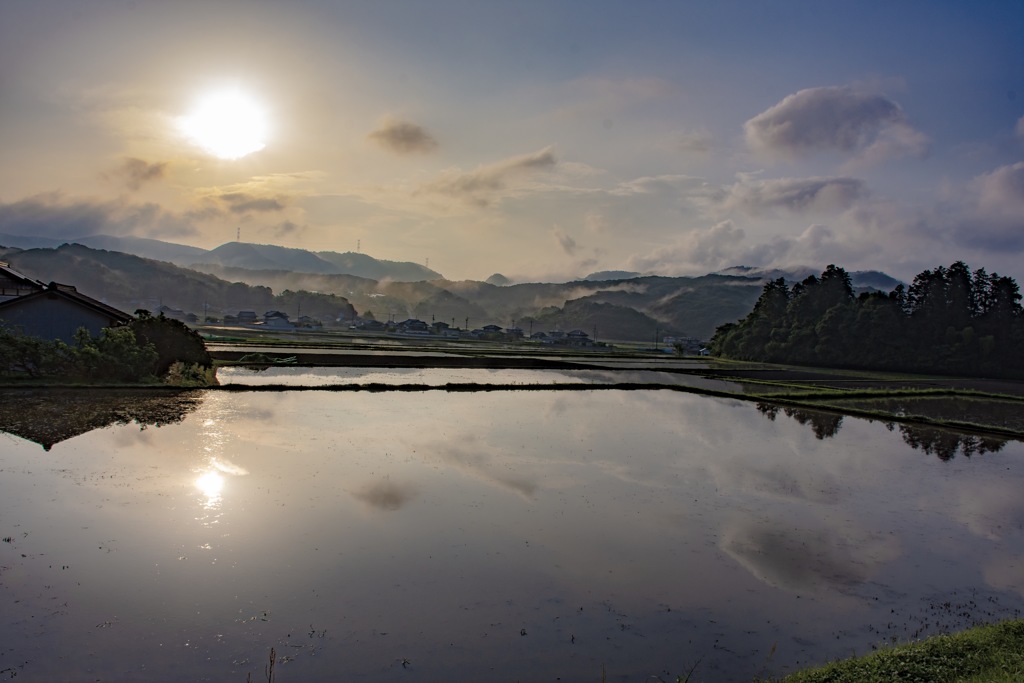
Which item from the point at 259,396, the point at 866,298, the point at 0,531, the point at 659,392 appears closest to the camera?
the point at 0,531

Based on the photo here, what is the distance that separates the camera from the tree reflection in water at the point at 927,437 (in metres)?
25.0

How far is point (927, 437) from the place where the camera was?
2786cm

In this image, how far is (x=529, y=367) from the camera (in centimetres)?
5681

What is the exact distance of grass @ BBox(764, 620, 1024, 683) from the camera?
24.4 ft

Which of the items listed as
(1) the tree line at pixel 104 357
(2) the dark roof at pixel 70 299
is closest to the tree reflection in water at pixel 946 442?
(1) the tree line at pixel 104 357

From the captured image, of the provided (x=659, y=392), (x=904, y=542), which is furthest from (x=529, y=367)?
(x=904, y=542)

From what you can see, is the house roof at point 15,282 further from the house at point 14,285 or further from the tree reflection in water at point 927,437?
the tree reflection in water at point 927,437

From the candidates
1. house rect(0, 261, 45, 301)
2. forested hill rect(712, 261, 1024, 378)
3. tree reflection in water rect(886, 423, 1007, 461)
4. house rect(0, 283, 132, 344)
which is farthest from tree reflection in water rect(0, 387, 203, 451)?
forested hill rect(712, 261, 1024, 378)

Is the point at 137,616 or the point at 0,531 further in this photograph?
the point at 0,531

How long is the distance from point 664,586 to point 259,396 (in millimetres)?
23916

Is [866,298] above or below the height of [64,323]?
above

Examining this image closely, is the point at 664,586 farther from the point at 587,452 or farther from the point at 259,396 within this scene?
the point at 259,396

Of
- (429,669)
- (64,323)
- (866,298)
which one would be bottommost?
(429,669)

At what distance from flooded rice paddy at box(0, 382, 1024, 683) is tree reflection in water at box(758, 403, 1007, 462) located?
221 cm
